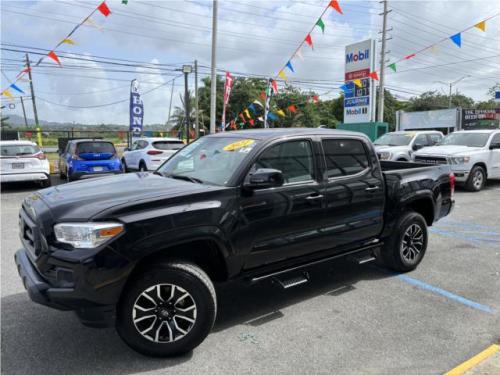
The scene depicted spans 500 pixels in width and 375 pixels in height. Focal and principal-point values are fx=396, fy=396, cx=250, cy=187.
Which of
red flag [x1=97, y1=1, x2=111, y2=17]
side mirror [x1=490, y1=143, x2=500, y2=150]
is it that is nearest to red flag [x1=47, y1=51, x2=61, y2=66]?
red flag [x1=97, y1=1, x2=111, y2=17]

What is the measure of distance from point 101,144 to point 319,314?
1115cm

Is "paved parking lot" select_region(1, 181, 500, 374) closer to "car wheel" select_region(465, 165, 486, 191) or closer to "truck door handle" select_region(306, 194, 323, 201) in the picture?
"truck door handle" select_region(306, 194, 323, 201)

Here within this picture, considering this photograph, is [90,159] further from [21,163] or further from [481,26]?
[481,26]

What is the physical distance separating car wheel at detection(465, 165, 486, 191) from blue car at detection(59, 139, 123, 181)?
10.9 m

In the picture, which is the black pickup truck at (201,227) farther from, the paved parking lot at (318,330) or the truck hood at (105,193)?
the paved parking lot at (318,330)

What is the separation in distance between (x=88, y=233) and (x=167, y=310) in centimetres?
86

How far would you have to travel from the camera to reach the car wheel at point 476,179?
1139cm

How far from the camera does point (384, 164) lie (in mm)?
6340

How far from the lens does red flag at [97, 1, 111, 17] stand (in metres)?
12.3

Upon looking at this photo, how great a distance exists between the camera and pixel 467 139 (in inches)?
487

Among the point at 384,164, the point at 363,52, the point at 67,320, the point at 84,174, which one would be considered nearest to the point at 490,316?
the point at 384,164

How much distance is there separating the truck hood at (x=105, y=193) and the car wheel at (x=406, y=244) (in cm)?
257

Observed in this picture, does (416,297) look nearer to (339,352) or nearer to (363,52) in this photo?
(339,352)

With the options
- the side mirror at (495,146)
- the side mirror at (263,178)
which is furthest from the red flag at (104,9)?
the side mirror at (495,146)
